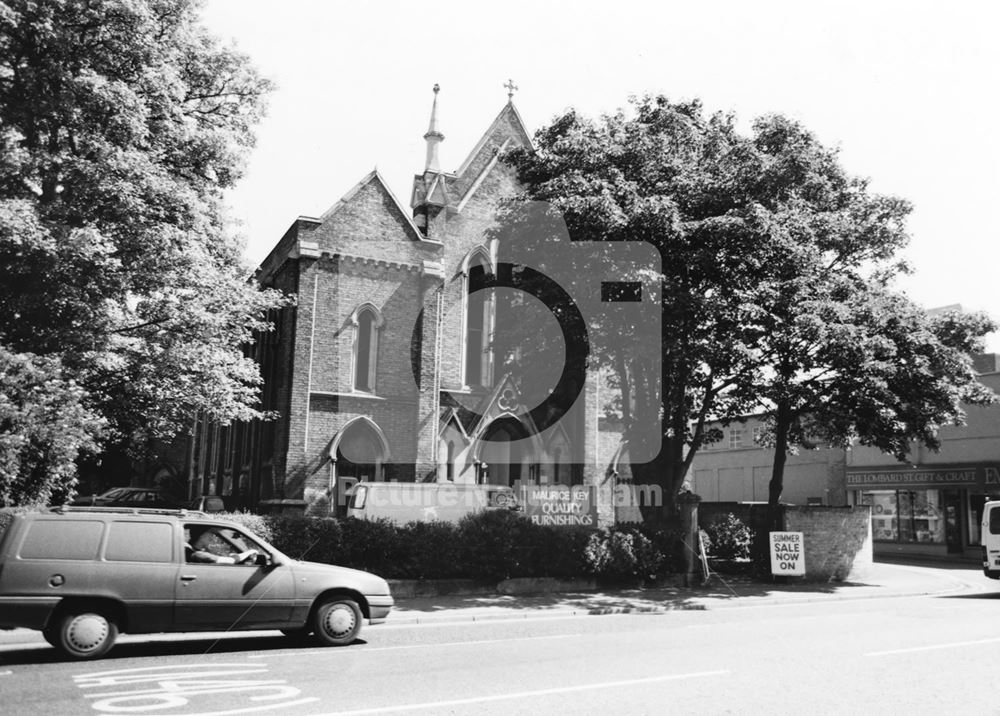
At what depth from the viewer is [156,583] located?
33.0ft

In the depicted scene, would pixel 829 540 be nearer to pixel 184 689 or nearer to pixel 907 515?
pixel 907 515

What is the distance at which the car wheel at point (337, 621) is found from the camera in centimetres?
1066

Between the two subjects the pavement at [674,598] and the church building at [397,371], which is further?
the church building at [397,371]

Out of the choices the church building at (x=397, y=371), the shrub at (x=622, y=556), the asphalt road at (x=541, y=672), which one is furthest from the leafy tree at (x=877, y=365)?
the church building at (x=397, y=371)

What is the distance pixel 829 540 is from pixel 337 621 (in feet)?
48.8

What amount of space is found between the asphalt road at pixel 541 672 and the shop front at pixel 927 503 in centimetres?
2162

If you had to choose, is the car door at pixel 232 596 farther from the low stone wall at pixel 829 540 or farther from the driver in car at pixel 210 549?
the low stone wall at pixel 829 540

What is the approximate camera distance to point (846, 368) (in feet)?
58.4

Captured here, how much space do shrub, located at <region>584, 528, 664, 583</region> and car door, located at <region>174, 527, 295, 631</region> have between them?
28.8ft

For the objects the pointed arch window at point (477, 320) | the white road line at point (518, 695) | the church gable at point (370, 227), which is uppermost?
the church gable at point (370, 227)

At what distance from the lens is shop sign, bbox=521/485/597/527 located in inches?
785

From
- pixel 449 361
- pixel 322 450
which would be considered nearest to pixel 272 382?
pixel 322 450

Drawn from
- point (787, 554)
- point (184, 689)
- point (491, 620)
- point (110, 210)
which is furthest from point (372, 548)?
point (787, 554)

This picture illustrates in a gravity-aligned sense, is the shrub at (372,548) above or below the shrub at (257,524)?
below
